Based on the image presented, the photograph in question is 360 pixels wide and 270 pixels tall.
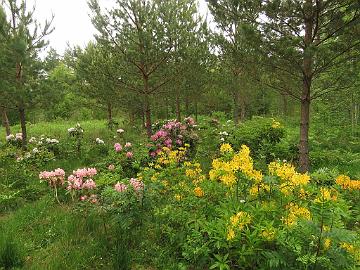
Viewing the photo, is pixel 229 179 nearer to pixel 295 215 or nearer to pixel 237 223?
pixel 237 223

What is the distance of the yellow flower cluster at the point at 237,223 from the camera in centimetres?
308

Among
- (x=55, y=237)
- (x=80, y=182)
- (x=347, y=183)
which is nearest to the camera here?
(x=347, y=183)

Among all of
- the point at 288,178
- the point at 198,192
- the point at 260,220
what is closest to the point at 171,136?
the point at 198,192

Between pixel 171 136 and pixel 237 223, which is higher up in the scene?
pixel 171 136

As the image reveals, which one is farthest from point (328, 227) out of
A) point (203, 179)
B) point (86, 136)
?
point (86, 136)

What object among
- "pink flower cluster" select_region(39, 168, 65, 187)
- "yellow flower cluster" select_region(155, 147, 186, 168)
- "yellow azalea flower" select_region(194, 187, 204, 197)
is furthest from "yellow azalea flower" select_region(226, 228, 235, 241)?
"pink flower cluster" select_region(39, 168, 65, 187)

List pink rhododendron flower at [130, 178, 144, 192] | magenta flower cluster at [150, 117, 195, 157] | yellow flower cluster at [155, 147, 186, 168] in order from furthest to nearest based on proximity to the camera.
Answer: magenta flower cluster at [150, 117, 195, 157] → yellow flower cluster at [155, 147, 186, 168] → pink rhododendron flower at [130, 178, 144, 192]

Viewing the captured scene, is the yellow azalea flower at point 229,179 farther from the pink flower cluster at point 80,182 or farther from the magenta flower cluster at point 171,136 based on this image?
the magenta flower cluster at point 171,136

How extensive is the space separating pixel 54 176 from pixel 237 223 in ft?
12.6

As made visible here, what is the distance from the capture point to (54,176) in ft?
18.6

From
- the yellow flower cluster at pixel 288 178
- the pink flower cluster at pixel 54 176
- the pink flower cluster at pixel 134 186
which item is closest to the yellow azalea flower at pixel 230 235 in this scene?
the yellow flower cluster at pixel 288 178

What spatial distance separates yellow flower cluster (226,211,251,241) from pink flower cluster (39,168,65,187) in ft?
12.1

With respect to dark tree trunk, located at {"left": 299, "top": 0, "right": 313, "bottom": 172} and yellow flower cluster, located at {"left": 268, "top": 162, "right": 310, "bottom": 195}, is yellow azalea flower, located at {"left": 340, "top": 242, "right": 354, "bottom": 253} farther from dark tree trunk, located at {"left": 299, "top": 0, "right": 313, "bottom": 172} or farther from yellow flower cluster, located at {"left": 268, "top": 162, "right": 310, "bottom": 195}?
dark tree trunk, located at {"left": 299, "top": 0, "right": 313, "bottom": 172}

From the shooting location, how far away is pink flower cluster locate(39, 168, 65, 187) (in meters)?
5.49
